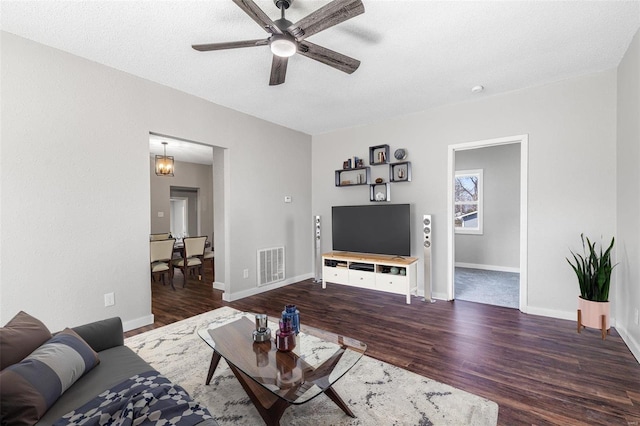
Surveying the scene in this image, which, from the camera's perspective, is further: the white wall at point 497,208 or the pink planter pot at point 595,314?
the white wall at point 497,208

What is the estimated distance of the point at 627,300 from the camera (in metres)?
2.80

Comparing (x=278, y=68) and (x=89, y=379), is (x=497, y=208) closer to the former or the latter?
(x=278, y=68)

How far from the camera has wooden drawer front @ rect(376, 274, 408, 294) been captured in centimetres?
414

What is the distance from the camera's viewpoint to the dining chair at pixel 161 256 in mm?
4840

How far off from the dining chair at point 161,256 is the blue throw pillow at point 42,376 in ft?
11.1

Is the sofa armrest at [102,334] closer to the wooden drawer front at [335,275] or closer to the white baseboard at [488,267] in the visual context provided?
the wooden drawer front at [335,275]

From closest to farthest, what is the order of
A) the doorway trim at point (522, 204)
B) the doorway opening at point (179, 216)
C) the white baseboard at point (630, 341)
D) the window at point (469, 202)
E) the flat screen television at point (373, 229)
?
the white baseboard at point (630, 341) < the doorway trim at point (522, 204) < the flat screen television at point (373, 229) < the window at point (469, 202) < the doorway opening at point (179, 216)

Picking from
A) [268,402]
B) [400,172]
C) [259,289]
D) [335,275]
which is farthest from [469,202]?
[268,402]

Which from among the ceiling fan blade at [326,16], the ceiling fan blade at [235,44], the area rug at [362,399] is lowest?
the area rug at [362,399]

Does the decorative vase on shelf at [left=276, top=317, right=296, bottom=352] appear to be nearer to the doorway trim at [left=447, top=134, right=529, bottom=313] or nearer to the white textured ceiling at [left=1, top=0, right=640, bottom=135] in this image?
the white textured ceiling at [left=1, top=0, right=640, bottom=135]

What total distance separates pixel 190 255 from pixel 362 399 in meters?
4.33

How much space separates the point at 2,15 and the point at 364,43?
290cm

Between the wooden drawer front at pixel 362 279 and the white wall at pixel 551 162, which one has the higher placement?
the white wall at pixel 551 162

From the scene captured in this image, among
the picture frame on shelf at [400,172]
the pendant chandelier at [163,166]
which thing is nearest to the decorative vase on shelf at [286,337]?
the picture frame on shelf at [400,172]
